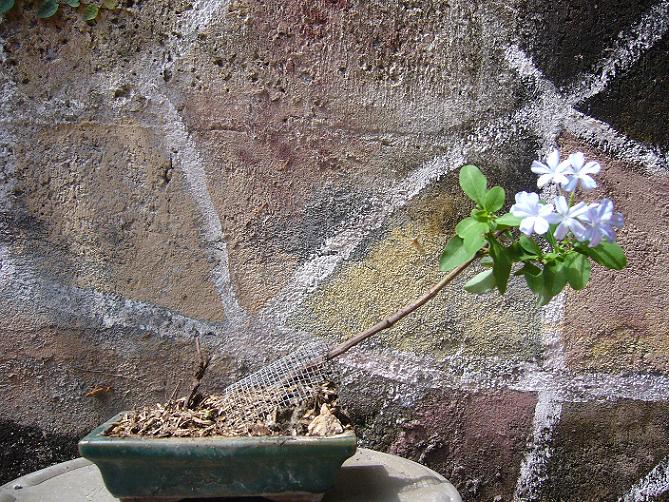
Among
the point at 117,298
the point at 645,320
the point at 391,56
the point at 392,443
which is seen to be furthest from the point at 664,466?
the point at 117,298

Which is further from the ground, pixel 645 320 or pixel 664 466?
pixel 645 320

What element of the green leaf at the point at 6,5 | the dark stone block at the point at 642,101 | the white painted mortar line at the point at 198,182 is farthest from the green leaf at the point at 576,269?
the green leaf at the point at 6,5

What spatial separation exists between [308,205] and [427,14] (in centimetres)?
37

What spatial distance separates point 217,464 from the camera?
0.93 meters

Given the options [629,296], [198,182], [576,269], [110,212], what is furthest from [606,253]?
[110,212]

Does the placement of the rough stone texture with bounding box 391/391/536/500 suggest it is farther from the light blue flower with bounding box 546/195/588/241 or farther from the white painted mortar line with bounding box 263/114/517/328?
the light blue flower with bounding box 546/195/588/241

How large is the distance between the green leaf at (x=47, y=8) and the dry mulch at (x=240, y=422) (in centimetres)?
68

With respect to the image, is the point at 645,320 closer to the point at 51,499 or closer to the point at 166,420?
the point at 166,420

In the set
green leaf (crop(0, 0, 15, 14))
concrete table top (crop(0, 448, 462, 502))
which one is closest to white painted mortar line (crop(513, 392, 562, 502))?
concrete table top (crop(0, 448, 462, 502))

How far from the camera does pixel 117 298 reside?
51.8 inches

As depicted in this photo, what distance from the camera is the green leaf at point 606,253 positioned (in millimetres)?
955

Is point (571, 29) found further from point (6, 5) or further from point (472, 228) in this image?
point (6, 5)

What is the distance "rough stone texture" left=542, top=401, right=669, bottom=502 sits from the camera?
51.8 inches

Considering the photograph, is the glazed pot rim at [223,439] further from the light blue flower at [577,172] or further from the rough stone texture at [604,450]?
the rough stone texture at [604,450]
